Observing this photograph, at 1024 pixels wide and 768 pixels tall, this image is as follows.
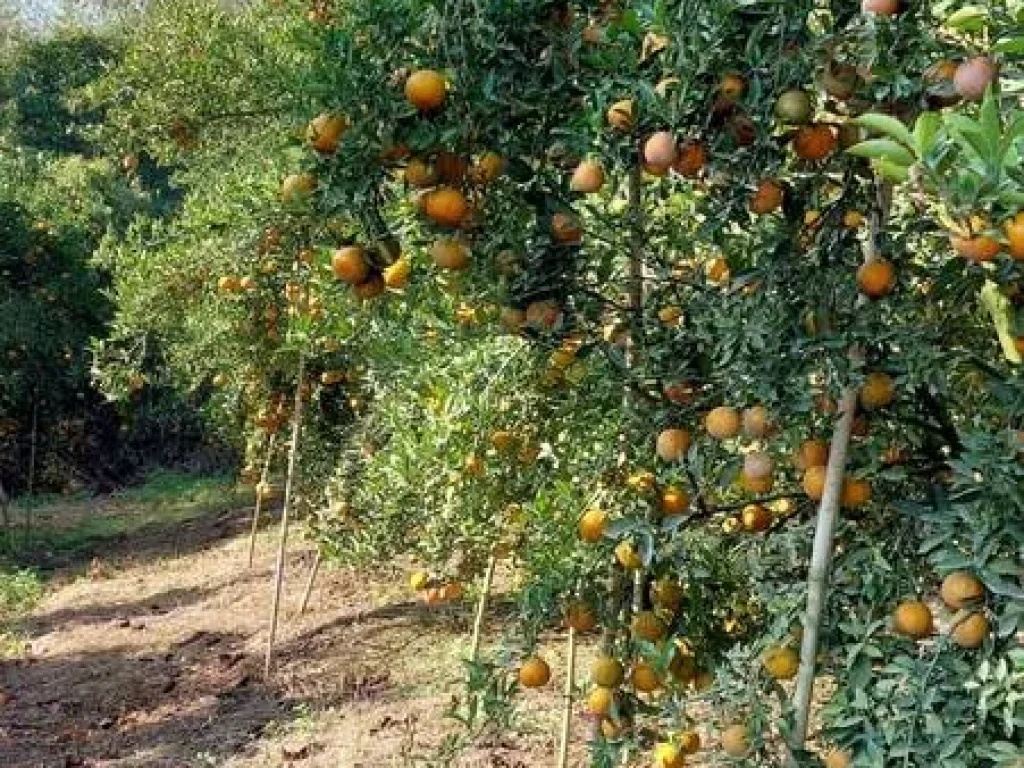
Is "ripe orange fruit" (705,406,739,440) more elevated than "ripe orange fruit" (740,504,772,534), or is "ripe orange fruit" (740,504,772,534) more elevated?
"ripe orange fruit" (705,406,739,440)

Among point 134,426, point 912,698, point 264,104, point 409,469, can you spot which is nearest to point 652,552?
point 912,698

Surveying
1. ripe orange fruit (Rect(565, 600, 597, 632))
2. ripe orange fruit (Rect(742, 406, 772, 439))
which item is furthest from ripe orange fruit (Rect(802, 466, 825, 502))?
ripe orange fruit (Rect(565, 600, 597, 632))

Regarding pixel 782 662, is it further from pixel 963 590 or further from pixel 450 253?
pixel 450 253

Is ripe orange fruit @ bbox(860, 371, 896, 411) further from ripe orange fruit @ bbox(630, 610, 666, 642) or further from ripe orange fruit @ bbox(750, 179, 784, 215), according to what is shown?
ripe orange fruit @ bbox(630, 610, 666, 642)

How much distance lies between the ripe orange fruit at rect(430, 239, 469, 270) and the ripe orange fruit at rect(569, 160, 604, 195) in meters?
0.20

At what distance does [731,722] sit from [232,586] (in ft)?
22.9

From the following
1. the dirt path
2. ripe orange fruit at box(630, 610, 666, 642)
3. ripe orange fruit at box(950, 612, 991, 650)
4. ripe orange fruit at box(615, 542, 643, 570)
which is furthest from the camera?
the dirt path

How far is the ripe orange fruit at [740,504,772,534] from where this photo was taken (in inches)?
80.4

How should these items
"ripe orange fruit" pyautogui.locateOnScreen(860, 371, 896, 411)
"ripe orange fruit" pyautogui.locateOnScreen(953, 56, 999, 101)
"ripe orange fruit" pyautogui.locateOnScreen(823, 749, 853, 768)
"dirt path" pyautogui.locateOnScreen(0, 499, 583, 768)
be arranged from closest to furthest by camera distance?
"ripe orange fruit" pyautogui.locateOnScreen(953, 56, 999, 101)
"ripe orange fruit" pyautogui.locateOnScreen(823, 749, 853, 768)
"ripe orange fruit" pyautogui.locateOnScreen(860, 371, 896, 411)
"dirt path" pyautogui.locateOnScreen(0, 499, 583, 768)

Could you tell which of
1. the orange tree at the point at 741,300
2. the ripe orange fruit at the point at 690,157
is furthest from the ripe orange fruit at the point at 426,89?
the ripe orange fruit at the point at 690,157

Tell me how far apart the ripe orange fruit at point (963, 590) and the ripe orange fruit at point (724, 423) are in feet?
1.26

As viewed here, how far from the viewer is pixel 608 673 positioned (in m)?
2.15

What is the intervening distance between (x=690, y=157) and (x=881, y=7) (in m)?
0.30

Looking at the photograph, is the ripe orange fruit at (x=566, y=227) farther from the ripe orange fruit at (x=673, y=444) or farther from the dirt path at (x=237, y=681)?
the dirt path at (x=237, y=681)
